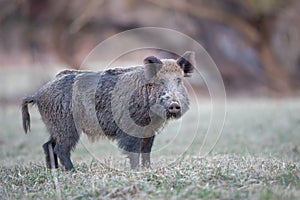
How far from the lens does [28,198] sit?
6328mm

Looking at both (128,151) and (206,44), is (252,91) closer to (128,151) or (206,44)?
(206,44)

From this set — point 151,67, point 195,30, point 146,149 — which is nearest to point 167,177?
point 146,149

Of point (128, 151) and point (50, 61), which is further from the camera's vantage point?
point (50, 61)

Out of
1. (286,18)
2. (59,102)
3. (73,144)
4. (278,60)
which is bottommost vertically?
(73,144)

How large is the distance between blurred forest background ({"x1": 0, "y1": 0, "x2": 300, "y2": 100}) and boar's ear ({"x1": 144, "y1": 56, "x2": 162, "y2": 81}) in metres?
15.4

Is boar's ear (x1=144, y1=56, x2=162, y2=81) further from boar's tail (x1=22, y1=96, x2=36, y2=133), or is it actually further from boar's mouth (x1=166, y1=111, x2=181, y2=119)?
boar's tail (x1=22, y1=96, x2=36, y2=133)

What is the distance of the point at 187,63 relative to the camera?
27.9ft

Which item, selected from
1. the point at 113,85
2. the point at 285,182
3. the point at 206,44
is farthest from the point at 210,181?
the point at 206,44

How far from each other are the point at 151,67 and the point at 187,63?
1.96 feet

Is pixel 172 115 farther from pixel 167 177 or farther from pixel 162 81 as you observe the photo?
pixel 167 177

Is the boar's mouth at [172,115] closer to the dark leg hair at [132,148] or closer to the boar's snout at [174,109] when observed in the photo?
the boar's snout at [174,109]

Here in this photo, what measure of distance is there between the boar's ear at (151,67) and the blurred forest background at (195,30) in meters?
15.4

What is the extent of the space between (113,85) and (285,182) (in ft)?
10.7

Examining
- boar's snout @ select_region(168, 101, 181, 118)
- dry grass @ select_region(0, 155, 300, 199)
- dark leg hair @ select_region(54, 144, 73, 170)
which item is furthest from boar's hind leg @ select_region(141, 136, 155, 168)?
dark leg hair @ select_region(54, 144, 73, 170)
